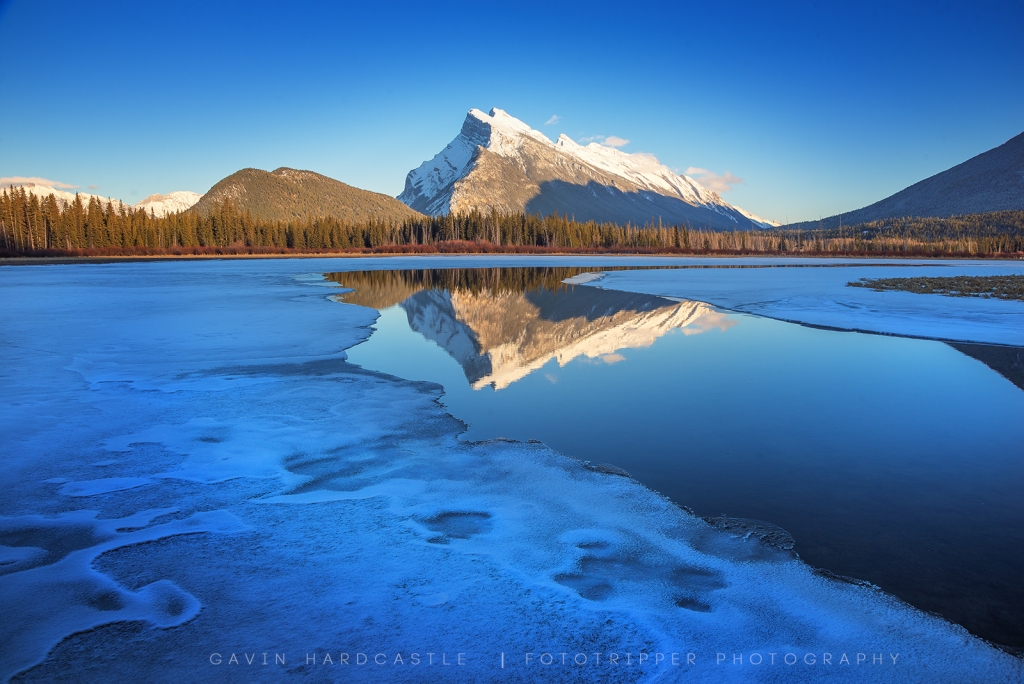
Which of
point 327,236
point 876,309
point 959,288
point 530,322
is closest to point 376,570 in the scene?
point 530,322

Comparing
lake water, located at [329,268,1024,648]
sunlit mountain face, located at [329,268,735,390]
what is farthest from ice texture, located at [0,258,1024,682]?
sunlit mountain face, located at [329,268,735,390]

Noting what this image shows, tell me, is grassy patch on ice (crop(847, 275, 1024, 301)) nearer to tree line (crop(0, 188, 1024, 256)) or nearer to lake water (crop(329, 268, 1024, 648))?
lake water (crop(329, 268, 1024, 648))

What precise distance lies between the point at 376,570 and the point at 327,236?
137745mm

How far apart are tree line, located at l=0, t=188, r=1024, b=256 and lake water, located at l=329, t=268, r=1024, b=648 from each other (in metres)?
97.8

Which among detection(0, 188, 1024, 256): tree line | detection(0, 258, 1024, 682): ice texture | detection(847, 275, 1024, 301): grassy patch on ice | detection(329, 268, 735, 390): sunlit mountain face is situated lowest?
detection(0, 258, 1024, 682): ice texture

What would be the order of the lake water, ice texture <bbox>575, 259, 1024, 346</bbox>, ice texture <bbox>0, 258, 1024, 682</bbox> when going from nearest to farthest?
1. ice texture <bbox>0, 258, 1024, 682</bbox>
2. the lake water
3. ice texture <bbox>575, 259, 1024, 346</bbox>

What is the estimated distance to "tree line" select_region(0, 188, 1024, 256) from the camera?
326 feet

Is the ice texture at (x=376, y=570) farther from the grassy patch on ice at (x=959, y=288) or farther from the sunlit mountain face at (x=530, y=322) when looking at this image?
the grassy patch on ice at (x=959, y=288)

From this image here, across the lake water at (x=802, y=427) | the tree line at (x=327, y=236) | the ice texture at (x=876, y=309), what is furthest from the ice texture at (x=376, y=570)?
the tree line at (x=327, y=236)

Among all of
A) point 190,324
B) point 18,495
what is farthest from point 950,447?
point 190,324

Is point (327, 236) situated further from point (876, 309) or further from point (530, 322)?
point (876, 309)

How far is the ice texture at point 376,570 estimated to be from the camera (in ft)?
9.66

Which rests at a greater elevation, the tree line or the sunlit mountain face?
the tree line

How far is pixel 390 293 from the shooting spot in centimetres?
→ 2758
